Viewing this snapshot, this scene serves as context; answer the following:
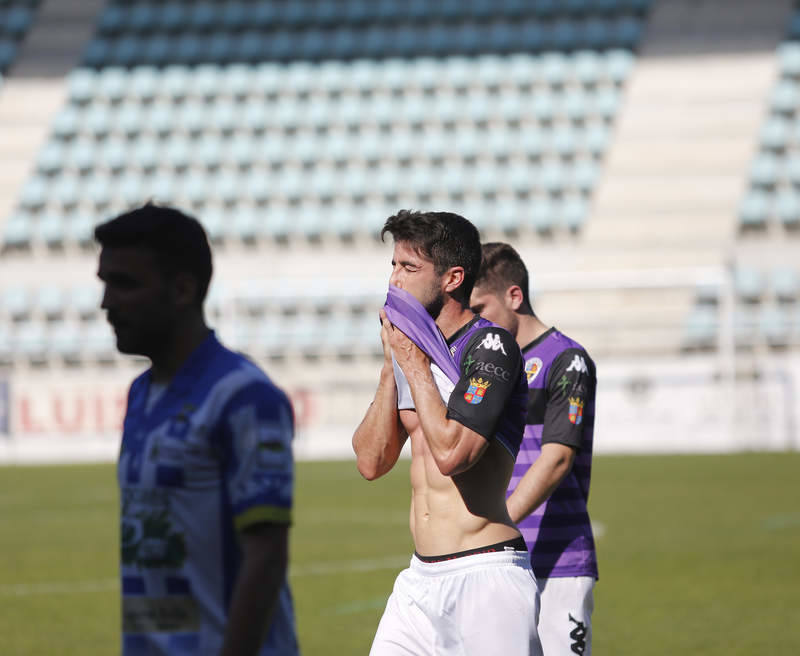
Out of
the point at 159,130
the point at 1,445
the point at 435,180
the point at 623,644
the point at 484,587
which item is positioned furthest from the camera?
the point at 159,130

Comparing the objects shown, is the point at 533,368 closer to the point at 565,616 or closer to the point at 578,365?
the point at 578,365

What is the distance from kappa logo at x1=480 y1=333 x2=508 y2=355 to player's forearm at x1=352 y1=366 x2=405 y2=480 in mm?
264

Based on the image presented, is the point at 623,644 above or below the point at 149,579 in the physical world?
A: below

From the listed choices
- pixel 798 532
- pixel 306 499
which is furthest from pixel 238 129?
pixel 798 532

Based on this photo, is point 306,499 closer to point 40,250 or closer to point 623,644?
point 623,644

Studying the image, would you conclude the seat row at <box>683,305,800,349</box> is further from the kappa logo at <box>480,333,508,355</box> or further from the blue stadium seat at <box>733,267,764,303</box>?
the kappa logo at <box>480,333,508,355</box>

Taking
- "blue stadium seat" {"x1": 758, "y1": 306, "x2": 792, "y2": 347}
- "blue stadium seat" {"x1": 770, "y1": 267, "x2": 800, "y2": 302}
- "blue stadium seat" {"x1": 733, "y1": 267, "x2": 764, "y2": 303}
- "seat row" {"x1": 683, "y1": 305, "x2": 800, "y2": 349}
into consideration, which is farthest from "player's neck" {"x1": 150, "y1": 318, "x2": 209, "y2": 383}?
"blue stadium seat" {"x1": 770, "y1": 267, "x2": 800, "y2": 302}

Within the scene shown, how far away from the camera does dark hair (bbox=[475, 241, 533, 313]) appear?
464 cm

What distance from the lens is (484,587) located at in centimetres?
348

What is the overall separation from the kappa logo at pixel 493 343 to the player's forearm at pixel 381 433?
26 cm

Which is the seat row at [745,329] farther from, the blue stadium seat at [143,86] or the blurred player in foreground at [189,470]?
the blurred player in foreground at [189,470]

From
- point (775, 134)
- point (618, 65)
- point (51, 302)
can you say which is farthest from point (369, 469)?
point (618, 65)

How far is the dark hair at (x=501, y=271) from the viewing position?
4.64 metres

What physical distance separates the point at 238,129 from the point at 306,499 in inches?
655
